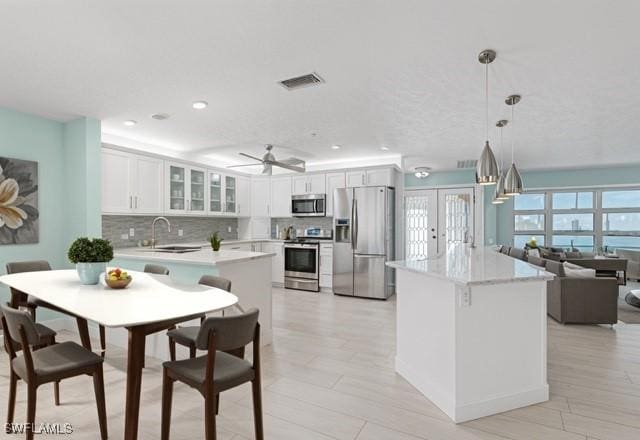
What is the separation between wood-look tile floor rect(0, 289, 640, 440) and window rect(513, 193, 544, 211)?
4887 millimetres

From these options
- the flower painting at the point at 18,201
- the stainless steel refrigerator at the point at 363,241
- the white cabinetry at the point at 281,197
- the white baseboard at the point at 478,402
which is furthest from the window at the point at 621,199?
the flower painting at the point at 18,201

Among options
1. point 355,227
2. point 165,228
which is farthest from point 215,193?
point 355,227

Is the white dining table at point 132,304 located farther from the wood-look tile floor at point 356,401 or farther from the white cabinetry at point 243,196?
the white cabinetry at point 243,196

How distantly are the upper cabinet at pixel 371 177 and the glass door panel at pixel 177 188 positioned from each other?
2.85 metres

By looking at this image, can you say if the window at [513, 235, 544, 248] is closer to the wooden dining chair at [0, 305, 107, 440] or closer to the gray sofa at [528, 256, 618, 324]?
the gray sofa at [528, 256, 618, 324]

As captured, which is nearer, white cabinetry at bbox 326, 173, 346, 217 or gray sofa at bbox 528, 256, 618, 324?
gray sofa at bbox 528, 256, 618, 324

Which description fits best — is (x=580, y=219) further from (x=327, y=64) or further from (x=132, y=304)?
(x=132, y=304)

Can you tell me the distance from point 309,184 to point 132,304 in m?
5.09

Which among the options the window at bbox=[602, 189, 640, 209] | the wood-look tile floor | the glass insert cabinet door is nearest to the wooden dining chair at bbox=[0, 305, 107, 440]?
the wood-look tile floor

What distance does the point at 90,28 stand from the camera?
2248 millimetres

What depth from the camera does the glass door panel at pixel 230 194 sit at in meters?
6.62

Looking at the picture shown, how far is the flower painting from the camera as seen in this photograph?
368cm

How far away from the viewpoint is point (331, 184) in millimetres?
6559

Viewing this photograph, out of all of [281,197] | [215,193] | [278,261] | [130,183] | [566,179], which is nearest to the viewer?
[130,183]
